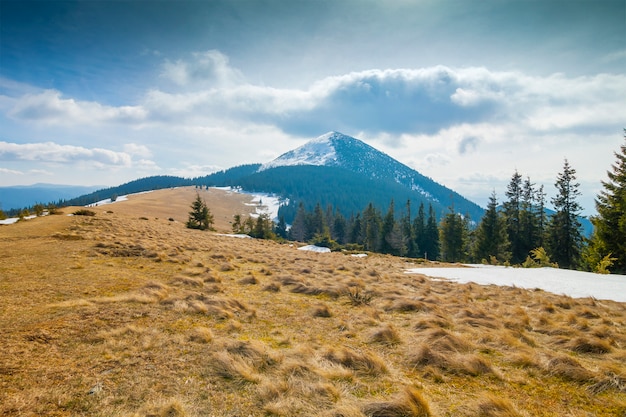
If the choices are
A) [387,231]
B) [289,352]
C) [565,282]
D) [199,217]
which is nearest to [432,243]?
[387,231]

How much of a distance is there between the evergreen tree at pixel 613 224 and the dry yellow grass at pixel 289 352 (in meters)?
21.7

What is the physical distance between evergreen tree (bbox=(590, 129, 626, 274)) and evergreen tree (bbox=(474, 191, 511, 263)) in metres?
22.4

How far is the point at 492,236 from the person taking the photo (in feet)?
165

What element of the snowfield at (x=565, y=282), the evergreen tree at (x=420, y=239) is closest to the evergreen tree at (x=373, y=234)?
the evergreen tree at (x=420, y=239)

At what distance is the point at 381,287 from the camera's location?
40.4ft

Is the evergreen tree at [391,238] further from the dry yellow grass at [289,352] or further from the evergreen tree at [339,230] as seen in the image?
the dry yellow grass at [289,352]

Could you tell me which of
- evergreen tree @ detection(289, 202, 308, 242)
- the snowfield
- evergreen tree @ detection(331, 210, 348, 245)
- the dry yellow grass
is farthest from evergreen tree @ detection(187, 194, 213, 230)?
evergreen tree @ detection(331, 210, 348, 245)

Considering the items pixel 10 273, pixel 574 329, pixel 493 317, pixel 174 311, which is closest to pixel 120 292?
pixel 174 311

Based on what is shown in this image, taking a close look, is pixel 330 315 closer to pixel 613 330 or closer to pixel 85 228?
pixel 613 330

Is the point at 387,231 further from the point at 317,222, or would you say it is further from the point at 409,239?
the point at 317,222

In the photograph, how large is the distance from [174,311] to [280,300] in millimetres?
3364

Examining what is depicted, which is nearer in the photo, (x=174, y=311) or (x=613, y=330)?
(x=613, y=330)

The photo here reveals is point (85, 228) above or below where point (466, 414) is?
above

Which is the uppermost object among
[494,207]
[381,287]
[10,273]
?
[494,207]
